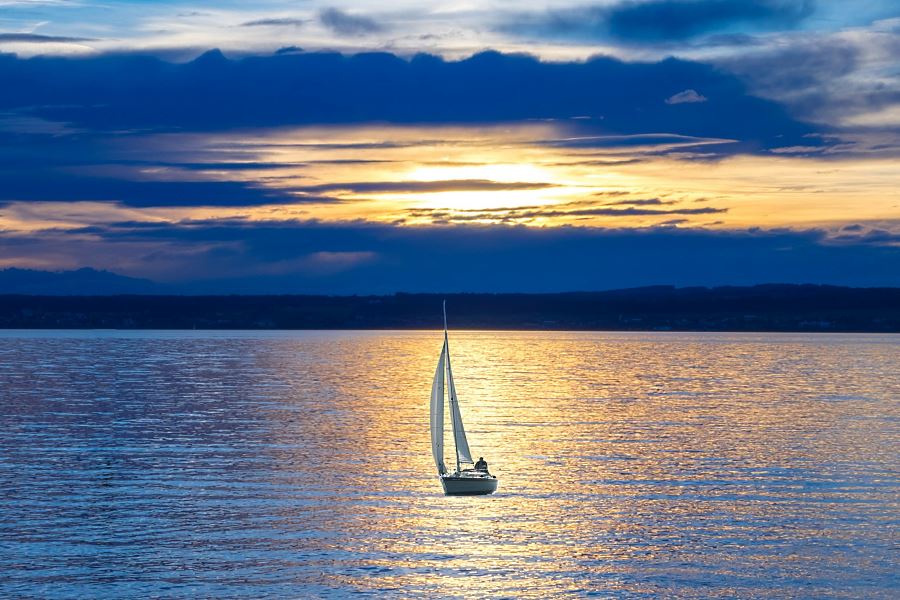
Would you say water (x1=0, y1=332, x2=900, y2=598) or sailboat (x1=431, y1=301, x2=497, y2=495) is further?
sailboat (x1=431, y1=301, x2=497, y2=495)

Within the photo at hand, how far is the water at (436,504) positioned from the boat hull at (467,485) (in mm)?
616

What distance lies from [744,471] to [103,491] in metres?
40.3

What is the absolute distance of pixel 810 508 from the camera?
56.1m

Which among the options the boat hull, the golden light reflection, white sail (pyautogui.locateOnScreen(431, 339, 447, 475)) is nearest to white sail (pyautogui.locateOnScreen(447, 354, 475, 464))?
white sail (pyautogui.locateOnScreen(431, 339, 447, 475))

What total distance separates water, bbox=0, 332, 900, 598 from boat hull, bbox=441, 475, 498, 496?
62cm

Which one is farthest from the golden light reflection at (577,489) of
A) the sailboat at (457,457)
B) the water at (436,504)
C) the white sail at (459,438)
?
the white sail at (459,438)

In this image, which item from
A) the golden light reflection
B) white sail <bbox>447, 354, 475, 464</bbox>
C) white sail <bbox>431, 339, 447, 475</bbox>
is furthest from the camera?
white sail <bbox>447, 354, 475, 464</bbox>

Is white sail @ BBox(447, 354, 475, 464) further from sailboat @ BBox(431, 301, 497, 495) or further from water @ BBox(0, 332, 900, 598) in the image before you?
water @ BBox(0, 332, 900, 598)

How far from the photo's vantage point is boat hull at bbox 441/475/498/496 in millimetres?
59812

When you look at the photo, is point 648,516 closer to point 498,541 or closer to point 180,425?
point 498,541

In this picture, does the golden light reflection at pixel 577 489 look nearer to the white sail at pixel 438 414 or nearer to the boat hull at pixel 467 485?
the boat hull at pixel 467 485

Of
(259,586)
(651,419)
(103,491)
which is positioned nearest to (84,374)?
(651,419)

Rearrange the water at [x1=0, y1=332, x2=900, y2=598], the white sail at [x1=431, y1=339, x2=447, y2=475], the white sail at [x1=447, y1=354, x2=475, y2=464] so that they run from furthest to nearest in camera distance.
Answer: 1. the white sail at [x1=447, y1=354, x2=475, y2=464]
2. the white sail at [x1=431, y1=339, x2=447, y2=475]
3. the water at [x1=0, y1=332, x2=900, y2=598]

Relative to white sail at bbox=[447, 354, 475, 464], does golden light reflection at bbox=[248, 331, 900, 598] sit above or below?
below
